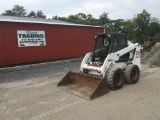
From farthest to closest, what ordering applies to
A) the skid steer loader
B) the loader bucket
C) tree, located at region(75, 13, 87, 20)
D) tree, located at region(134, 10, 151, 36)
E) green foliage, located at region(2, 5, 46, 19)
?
green foliage, located at region(2, 5, 46, 19) → tree, located at region(75, 13, 87, 20) → tree, located at region(134, 10, 151, 36) → the skid steer loader → the loader bucket

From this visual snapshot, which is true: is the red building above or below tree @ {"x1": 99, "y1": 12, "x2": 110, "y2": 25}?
below

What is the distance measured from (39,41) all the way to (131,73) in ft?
26.4

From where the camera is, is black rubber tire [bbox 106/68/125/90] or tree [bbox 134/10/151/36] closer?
black rubber tire [bbox 106/68/125/90]

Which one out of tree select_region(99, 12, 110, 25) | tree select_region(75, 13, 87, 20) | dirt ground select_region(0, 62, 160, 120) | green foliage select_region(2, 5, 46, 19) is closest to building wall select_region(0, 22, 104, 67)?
dirt ground select_region(0, 62, 160, 120)

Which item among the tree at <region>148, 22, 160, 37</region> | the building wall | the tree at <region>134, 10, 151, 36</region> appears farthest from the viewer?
the tree at <region>134, 10, 151, 36</region>

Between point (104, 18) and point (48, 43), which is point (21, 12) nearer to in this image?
point (104, 18)

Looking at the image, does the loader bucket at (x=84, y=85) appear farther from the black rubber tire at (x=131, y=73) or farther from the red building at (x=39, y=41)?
the red building at (x=39, y=41)

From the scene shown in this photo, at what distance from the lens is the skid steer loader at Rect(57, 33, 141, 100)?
7020 millimetres

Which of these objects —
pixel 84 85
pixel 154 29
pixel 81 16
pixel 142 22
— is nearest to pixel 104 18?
pixel 81 16

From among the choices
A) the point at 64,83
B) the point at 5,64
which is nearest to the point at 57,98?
the point at 64,83

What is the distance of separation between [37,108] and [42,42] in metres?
9.05

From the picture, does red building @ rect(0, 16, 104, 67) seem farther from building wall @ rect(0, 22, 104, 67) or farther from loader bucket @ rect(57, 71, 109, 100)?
loader bucket @ rect(57, 71, 109, 100)

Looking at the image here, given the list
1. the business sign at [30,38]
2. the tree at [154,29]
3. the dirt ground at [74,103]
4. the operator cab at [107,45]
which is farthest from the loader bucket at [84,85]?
the tree at [154,29]

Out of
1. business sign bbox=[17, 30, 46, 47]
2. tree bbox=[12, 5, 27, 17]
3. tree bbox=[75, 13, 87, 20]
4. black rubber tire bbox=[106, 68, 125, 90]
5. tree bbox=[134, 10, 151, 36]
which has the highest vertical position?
tree bbox=[12, 5, 27, 17]
